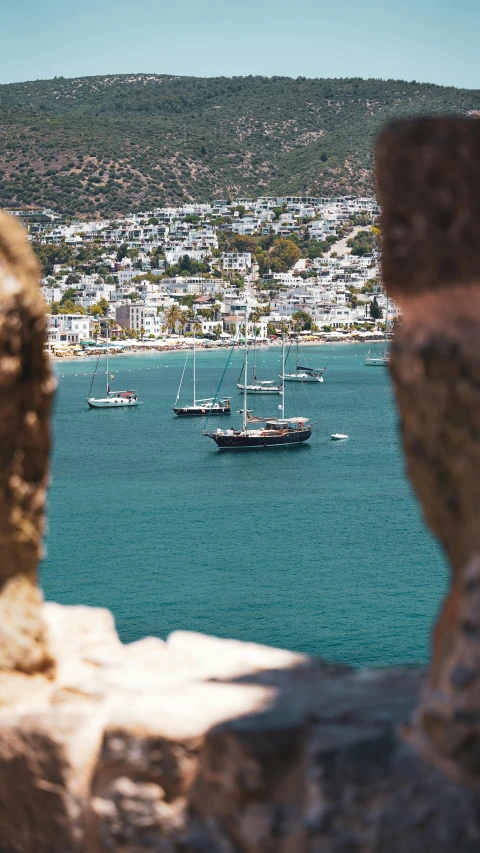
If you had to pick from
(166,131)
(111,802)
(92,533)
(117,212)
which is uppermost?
(166,131)

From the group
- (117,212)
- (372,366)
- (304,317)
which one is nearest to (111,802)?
(372,366)

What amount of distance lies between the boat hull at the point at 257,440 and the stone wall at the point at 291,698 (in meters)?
45.9

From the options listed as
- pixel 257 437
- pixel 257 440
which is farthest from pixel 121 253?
pixel 257 437

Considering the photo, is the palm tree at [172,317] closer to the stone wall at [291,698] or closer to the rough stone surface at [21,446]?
the stone wall at [291,698]

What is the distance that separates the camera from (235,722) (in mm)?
3812

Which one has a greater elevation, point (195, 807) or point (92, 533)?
point (195, 807)

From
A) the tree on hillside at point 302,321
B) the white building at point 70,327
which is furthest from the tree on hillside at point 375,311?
the white building at point 70,327

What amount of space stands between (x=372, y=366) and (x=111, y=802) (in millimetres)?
93705

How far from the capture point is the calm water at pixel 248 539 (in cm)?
2547

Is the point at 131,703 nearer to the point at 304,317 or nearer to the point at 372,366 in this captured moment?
the point at 372,366

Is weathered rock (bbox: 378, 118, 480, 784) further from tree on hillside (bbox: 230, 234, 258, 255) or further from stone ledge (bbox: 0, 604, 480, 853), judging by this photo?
tree on hillside (bbox: 230, 234, 258, 255)

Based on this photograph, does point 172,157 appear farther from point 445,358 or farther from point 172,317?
point 445,358

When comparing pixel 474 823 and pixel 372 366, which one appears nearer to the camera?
pixel 474 823

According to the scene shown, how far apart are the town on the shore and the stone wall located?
95.4 metres
